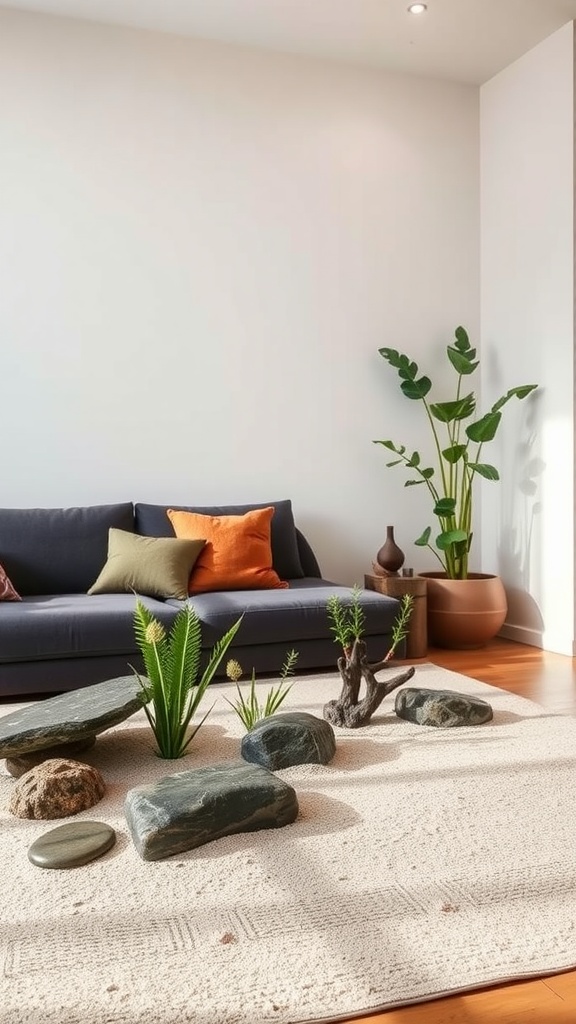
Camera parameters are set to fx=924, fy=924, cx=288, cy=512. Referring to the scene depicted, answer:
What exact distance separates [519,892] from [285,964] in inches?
23.6

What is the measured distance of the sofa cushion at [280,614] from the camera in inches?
162

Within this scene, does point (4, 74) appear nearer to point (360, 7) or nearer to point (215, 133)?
point (215, 133)

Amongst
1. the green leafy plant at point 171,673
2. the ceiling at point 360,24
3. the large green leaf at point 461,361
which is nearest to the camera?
the green leafy plant at point 171,673

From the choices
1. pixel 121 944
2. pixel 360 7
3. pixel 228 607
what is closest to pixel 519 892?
pixel 121 944

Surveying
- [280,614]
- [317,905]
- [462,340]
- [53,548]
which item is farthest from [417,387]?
[317,905]

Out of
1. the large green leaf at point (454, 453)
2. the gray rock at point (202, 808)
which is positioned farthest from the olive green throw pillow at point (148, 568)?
the gray rock at point (202, 808)

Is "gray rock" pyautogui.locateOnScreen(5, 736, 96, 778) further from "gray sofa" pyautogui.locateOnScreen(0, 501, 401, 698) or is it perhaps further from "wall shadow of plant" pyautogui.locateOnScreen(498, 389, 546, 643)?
"wall shadow of plant" pyautogui.locateOnScreen(498, 389, 546, 643)

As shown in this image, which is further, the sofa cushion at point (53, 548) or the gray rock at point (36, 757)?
the sofa cushion at point (53, 548)

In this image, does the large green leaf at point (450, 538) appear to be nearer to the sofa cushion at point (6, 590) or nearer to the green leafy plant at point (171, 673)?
the sofa cushion at point (6, 590)

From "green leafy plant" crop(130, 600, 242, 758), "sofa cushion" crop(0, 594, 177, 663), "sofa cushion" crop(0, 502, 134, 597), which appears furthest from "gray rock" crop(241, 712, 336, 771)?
"sofa cushion" crop(0, 502, 134, 597)

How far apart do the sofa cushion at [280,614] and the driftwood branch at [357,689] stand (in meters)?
0.82

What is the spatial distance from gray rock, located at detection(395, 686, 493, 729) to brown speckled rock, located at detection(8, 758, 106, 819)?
1.24 metres

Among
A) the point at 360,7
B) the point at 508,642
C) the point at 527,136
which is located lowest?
the point at 508,642

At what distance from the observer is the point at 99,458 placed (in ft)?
16.3
